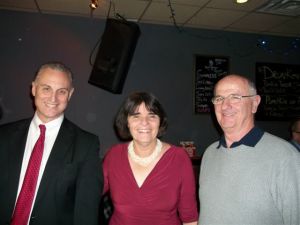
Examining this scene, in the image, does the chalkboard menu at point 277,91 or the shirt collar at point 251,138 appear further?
the chalkboard menu at point 277,91

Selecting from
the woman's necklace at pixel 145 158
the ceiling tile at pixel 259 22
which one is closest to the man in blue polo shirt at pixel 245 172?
the woman's necklace at pixel 145 158

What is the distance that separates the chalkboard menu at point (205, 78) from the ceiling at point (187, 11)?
61 centimetres

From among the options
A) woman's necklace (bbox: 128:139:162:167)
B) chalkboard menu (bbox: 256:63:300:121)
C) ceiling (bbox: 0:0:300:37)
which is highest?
ceiling (bbox: 0:0:300:37)

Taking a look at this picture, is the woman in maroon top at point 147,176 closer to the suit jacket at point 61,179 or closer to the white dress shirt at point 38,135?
the suit jacket at point 61,179

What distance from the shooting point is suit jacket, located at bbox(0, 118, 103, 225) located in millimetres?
1616

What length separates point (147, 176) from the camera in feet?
6.50

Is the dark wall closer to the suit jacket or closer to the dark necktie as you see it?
the suit jacket

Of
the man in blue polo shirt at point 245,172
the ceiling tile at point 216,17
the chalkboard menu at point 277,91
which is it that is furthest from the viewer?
the chalkboard menu at point 277,91

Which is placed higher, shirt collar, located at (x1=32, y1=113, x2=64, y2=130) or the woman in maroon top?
shirt collar, located at (x1=32, y1=113, x2=64, y2=130)

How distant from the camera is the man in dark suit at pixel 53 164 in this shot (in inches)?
63.8

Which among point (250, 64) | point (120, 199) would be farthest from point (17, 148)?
point (250, 64)

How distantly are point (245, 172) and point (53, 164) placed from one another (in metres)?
1.19

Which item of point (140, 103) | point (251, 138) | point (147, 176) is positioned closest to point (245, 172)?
point (251, 138)

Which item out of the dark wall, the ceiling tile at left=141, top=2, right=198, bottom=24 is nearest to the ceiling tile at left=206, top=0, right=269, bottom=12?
the ceiling tile at left=141, top=2, right=198, bottom=24
